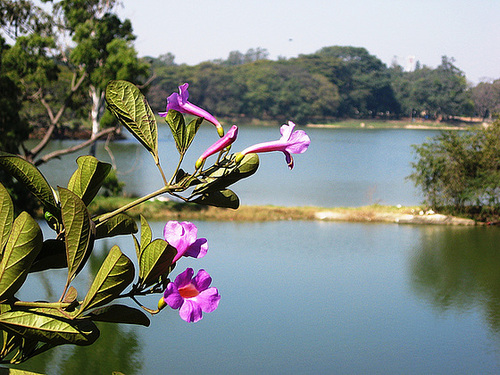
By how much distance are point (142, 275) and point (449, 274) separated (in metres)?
9.17

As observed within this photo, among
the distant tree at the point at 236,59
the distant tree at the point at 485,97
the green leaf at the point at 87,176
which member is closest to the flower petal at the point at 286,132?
the green leaf at the point at 87,176

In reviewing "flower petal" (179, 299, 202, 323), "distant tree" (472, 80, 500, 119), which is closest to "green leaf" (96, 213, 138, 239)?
"flower petal" (179, 299, 202, 323)

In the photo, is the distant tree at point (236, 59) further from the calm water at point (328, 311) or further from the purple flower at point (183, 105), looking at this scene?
the purple flower at point (183, 105)

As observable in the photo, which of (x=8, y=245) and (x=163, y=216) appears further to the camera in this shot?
(x=163, y=216)

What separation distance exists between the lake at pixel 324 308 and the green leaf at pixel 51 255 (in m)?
5.29

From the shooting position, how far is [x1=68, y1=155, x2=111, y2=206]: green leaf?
2.31 feet

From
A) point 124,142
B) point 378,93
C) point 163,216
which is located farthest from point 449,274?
point 378,93

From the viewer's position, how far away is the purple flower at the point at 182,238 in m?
0.68

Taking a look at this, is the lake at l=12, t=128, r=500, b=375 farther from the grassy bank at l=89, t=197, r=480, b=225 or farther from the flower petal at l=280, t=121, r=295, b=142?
the flower petal at l=280, t=121, r=295, b=142

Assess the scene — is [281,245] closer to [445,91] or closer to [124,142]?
[124,142]

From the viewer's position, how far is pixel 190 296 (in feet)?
2.29

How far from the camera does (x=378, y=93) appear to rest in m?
49.6

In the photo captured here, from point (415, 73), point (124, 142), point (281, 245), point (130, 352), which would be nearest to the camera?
point (130, 352)

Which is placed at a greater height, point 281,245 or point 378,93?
point 378,93
